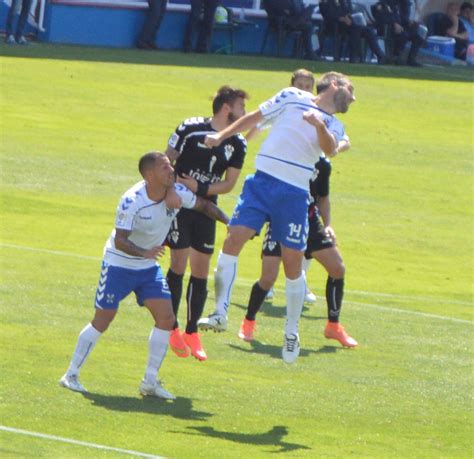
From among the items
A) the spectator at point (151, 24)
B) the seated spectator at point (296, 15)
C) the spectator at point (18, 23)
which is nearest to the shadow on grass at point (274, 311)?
the spectator at point (18, 23)

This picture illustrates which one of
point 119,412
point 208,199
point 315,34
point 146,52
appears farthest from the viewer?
point 315,34

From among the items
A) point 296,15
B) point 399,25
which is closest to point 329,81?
point 296,15

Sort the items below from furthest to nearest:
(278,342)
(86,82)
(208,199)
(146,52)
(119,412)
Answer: (146,52), (86,82), (278,342), (208,199), (119,412)

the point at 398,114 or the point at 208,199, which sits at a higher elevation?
the point at 208,199

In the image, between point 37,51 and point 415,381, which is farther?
point 37,51

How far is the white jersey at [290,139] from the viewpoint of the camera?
41.0 ft

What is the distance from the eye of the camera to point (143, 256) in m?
11.5

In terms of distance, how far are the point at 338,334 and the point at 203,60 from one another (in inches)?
832

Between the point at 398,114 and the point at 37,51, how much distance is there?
26.7 feet

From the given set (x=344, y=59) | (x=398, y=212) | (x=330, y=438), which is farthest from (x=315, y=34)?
(x=330, y=438)

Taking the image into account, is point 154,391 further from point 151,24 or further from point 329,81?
point 151,24

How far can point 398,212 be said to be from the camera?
25000 millimetres

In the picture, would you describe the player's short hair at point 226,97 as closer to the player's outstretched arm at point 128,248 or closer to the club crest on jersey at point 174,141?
the club crest on jersey at point 174,141

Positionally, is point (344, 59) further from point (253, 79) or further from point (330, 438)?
point (330, 438)
